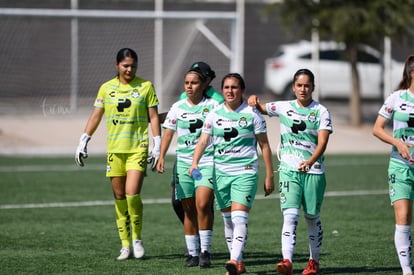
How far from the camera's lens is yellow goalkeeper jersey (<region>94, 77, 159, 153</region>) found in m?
10.1

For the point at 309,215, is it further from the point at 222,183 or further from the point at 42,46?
the point at 42,46

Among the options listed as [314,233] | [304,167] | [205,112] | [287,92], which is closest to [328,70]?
[287,92]

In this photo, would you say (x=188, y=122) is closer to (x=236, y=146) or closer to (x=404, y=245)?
(x=236, y=146)

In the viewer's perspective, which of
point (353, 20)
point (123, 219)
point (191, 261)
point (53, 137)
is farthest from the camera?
point (353, 20)

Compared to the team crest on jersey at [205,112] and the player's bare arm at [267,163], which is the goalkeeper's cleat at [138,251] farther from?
the player's bare arm at [267,163]

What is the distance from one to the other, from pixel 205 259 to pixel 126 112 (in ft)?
6.19

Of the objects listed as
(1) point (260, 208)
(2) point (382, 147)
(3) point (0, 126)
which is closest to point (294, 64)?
(2) point (382, 147)

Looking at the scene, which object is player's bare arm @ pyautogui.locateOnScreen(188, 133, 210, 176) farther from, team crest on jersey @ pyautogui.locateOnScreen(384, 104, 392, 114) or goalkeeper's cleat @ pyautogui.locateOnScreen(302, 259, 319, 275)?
team crest on jersey @ pyautogui.locateOnScreen(384, 104, 392, 114)

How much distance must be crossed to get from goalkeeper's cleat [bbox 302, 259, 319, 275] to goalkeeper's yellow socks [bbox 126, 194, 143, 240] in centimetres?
201

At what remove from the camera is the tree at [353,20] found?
27.4 metres

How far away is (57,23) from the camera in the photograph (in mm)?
24766

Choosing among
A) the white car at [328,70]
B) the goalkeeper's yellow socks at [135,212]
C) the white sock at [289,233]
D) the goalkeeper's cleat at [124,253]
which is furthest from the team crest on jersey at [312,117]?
the white car at [328,70]

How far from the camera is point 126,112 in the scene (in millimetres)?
10094

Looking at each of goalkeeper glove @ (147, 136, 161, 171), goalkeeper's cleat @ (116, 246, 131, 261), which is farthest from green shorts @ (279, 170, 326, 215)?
goalkeeper's cleat @ (116, 246, 131, 261)
